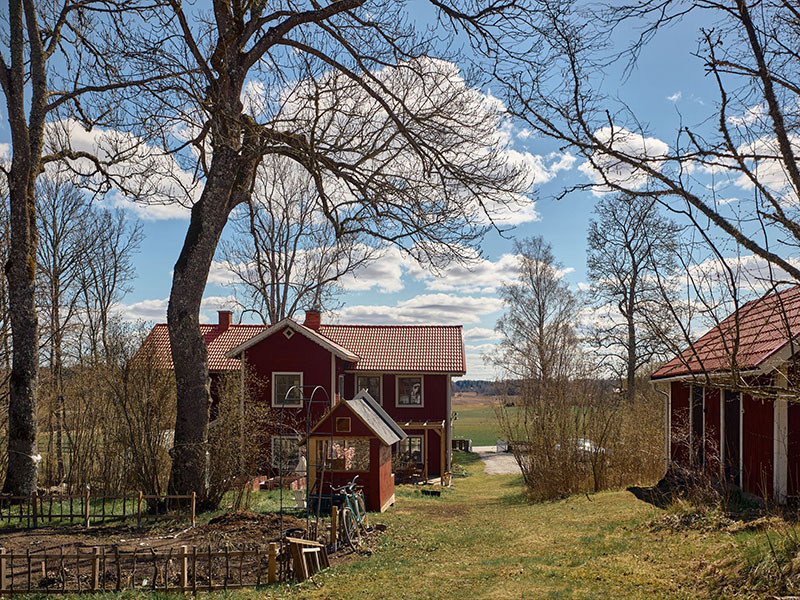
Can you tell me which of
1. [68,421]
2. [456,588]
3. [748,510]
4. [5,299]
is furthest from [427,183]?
[68,421]

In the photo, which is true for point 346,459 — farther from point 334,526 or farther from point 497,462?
point 497,462

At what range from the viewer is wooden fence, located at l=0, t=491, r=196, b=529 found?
11688 millimetres

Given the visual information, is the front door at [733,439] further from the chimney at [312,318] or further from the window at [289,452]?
the chimney at [312,318]

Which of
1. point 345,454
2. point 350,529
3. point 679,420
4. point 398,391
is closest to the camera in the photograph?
point 350,529

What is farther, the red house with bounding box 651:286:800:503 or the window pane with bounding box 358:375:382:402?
the window pane with bounding box 358:375:382:402

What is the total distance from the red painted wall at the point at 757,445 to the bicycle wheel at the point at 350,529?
718 cm

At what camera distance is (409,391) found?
28.9 m

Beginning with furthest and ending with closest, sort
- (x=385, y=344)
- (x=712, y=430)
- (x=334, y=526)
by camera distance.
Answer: (x=385, y=344) → (x=712, y=430) → (x=334, y=526)

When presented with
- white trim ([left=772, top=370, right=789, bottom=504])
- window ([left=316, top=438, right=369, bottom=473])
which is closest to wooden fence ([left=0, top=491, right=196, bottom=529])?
window ([left=316, top=438, right=369, bottom=473])

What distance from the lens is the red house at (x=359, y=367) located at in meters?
25.8

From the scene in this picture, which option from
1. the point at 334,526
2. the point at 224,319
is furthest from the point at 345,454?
the point at 224,319

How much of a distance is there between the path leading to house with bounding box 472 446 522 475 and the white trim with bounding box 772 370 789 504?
1944 cm

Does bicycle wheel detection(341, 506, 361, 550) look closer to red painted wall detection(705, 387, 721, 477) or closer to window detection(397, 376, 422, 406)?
red painted wall detection(705, 387, 721, 477)

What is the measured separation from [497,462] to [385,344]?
10.6 metres
